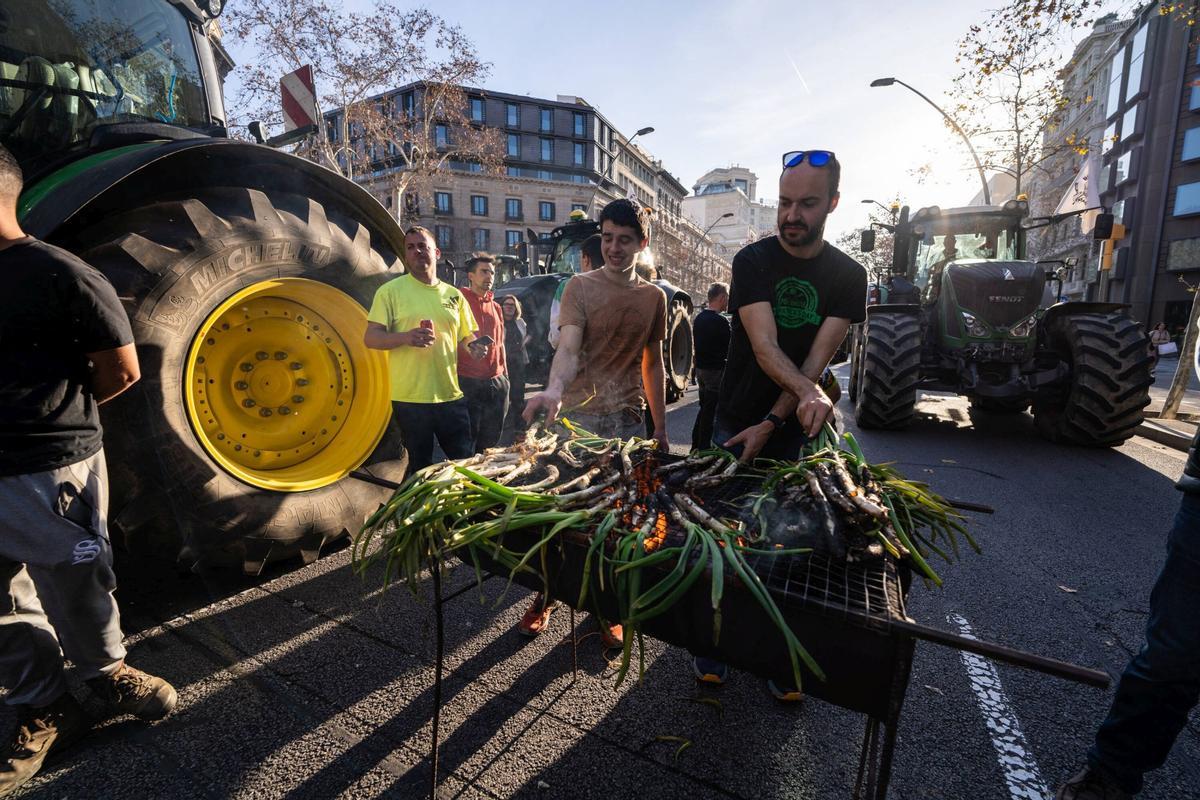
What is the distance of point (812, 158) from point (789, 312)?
670 millimetres

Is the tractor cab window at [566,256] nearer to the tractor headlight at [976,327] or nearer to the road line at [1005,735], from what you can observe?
the tractor headlight at [976,327]

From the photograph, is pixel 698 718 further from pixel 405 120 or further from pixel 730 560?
pixel 405 120

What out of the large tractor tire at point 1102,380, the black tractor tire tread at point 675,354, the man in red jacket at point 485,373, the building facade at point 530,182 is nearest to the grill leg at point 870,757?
the man in red jacket at point 485,373

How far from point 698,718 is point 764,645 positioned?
116cm

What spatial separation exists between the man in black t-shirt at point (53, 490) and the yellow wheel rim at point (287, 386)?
1.99 ft

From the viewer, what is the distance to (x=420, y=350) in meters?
3.47

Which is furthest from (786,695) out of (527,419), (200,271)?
(200,271)

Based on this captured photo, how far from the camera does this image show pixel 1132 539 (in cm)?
414

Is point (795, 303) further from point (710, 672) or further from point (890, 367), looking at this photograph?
point (890, 367)

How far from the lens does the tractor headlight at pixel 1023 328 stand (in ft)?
22.2

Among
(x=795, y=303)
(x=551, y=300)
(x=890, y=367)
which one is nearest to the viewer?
(x=795, y=303)

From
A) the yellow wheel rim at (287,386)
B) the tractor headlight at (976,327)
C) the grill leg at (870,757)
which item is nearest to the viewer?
the grill leg at (870,757)

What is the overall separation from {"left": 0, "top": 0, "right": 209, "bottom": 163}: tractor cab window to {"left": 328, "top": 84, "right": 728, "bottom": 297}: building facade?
136ft

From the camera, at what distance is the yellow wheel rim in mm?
2791
